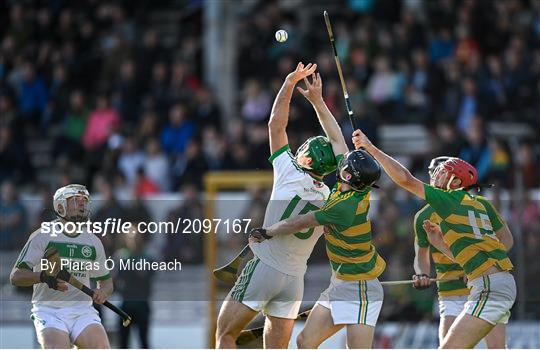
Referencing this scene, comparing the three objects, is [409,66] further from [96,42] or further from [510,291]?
[510,291]

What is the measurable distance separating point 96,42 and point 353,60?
376 centimetres

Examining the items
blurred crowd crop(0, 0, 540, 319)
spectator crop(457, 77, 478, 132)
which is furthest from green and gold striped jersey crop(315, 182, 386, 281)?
spectator crop(457, 77, 478, 132)

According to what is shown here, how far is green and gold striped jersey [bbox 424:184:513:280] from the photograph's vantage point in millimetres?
9992

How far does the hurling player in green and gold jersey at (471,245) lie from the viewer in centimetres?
995

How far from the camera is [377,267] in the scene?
1026 centimetres

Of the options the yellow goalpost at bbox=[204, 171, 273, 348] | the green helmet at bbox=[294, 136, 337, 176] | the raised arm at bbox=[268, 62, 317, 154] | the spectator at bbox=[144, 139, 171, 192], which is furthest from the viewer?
the spectator at bbox=[144, 139, 171, 192]

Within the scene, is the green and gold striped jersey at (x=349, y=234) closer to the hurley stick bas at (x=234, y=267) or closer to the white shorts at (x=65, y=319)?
the hurley stick bas at (x=234, y=267)

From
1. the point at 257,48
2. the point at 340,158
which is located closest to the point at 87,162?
the point at 257,48

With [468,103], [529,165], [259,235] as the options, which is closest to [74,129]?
[468,103]

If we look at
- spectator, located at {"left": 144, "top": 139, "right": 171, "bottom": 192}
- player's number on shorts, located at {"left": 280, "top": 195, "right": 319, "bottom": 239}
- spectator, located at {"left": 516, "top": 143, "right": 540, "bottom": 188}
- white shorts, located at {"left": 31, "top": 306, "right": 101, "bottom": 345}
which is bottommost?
white shorts, located at {"left": 31, "top": 306, "right": 101, "bottom": 345}

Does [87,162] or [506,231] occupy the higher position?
[87,162]

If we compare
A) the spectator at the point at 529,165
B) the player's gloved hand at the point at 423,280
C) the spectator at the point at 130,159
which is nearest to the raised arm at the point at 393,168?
the player's gloved hand at the point at 423,280

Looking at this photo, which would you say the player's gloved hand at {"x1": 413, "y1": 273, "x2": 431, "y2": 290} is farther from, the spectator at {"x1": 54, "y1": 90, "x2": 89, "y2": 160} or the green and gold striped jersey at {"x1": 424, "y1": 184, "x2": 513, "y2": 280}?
the spectator at {"x1": 54, "y1": 90, "x2": 89, "y2": 160}

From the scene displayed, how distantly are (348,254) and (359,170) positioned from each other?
591 millimetres
